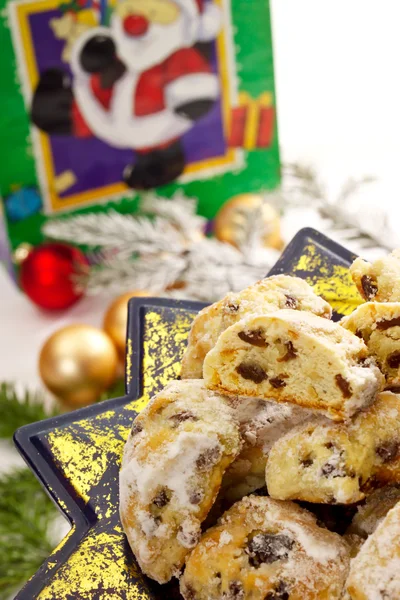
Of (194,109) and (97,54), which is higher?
(97,54)

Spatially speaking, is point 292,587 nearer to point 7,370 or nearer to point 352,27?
point 7,370

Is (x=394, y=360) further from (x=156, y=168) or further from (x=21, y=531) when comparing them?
(x=156, y=168)

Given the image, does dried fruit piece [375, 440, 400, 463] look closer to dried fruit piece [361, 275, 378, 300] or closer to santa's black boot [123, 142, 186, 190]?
dried fruit piece [361, 275, 378, 300]

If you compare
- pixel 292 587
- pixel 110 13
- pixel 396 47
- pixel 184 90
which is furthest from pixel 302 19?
pixel 292 587

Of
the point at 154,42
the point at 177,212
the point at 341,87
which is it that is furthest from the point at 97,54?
the point at 341,87

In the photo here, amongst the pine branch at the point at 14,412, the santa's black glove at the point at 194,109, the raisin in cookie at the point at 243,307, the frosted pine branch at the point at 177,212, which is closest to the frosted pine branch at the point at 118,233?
the frosted pine branch at the point at 177,212

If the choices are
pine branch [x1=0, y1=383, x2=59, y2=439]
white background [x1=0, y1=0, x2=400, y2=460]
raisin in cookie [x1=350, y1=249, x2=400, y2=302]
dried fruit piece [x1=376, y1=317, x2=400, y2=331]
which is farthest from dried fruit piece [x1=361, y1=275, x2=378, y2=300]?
white background [x1=0, y1=0, x2=400, y2=460]

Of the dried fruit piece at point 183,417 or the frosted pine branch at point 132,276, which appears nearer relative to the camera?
the dried fruit piece at point 183,417

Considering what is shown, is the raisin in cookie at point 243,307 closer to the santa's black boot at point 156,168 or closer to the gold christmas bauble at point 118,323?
the gold christmas bauble at point 118,323
